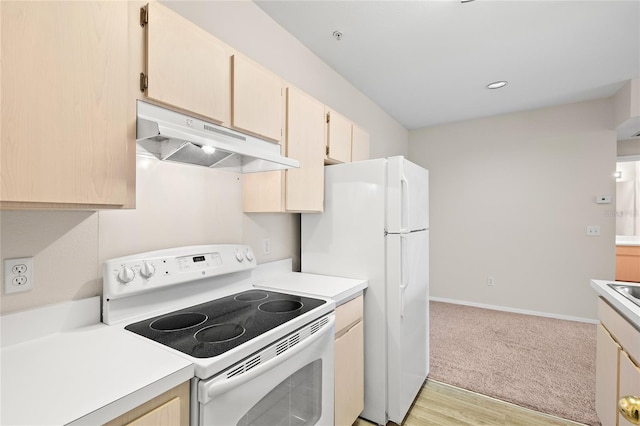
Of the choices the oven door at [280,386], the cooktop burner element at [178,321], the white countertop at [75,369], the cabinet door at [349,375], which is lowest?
the cabinet door at [349,375]

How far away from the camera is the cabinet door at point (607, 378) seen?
1565mm

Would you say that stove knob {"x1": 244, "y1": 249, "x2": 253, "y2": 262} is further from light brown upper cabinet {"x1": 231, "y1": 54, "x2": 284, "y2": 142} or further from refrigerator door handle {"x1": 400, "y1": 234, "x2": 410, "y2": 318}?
refrigerator door handle {"x1": 400, "y1": 234, "x2": 410, "y2": 318}

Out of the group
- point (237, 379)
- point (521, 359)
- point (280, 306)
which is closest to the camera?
point (237, 379)

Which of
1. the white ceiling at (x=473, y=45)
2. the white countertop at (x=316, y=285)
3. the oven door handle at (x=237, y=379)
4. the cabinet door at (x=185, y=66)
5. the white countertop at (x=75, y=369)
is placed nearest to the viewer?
the white countertop at (x=75, y=369)

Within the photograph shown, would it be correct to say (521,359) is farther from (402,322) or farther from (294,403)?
(294,403)

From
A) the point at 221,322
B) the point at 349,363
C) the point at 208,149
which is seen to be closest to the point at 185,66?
the point at 208,149

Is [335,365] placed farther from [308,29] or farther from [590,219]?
[590,219]

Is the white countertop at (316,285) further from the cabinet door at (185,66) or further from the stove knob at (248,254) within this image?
the cabinet door at (185,66)

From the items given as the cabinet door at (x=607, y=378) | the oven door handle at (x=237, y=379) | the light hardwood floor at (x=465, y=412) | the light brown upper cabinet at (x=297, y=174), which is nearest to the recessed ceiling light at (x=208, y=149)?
the light brown upper cabinet at (x=297, y=174)

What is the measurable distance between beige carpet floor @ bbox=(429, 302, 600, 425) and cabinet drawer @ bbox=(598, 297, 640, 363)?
79cm

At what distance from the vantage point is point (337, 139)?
2.24 meters

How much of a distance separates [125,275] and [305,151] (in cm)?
117

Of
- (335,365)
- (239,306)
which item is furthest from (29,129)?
(335,365)

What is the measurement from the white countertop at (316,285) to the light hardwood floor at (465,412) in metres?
0.91
